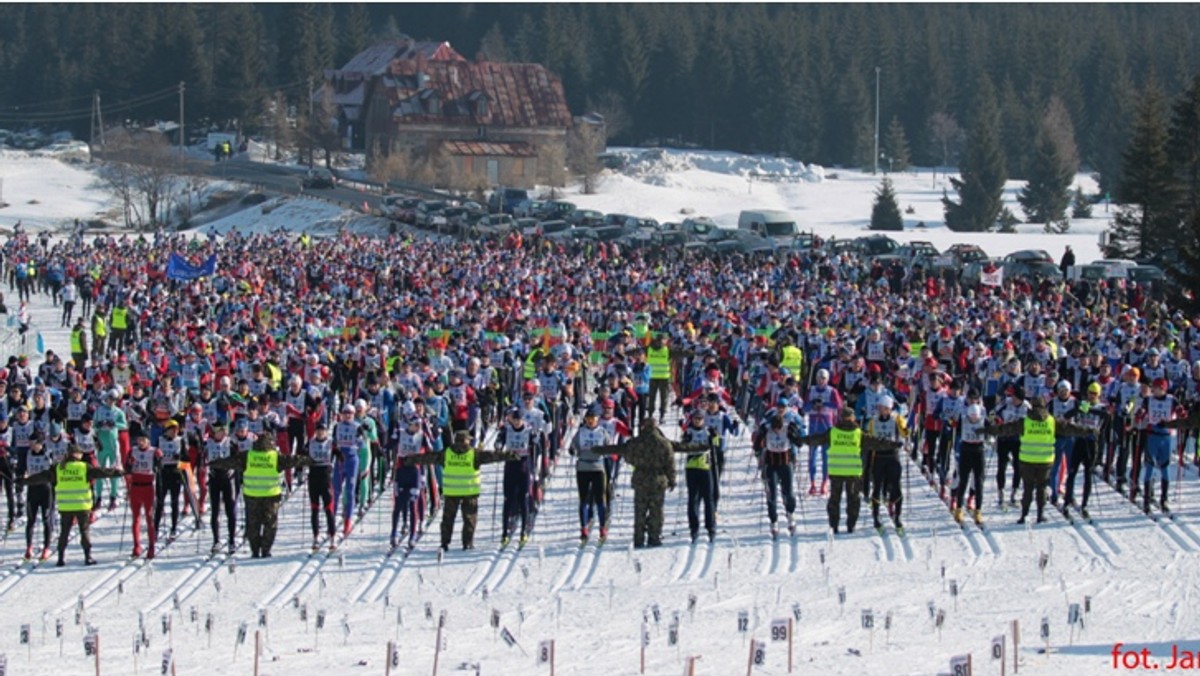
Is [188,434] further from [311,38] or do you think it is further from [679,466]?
[311,38]

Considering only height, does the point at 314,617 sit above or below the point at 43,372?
below

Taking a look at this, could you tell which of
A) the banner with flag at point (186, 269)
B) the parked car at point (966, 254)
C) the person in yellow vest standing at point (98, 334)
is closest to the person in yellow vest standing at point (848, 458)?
the person in yellow vest standing at point (98, 334)

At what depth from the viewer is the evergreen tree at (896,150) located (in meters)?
102

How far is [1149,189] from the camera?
51.9 m

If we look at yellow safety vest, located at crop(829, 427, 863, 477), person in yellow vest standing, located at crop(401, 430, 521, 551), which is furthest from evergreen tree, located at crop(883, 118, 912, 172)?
person in yellow vest standing, located at crop(401, 430, 521, 551)

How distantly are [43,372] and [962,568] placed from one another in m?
12.4

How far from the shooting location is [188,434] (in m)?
19.9

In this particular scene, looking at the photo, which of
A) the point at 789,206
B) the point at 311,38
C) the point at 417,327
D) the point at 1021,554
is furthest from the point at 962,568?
the point at 311,38

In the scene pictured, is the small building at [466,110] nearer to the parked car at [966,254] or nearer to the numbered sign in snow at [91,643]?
the parked car at [966,254]

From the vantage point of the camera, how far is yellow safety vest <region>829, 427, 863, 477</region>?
18406mm

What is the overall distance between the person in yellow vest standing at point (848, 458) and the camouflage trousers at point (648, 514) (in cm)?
159

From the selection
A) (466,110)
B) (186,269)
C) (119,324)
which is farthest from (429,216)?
(466,110)

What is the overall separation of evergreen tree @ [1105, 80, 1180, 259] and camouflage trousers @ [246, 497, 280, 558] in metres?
37.9

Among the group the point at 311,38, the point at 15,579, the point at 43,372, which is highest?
the point at 311,38
